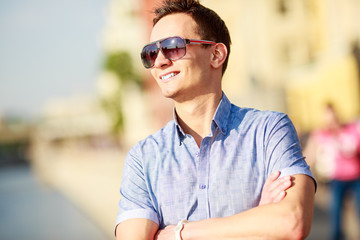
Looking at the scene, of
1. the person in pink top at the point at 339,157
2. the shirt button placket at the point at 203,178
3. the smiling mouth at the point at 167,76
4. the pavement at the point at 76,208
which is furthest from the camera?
the pavement at the point at 76,208

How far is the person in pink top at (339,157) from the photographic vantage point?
18.2ft

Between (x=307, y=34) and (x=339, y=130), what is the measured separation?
18550mm

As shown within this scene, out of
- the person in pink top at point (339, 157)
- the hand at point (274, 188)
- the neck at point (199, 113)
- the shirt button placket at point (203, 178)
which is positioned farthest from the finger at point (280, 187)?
the person in pink top at point (339, 157)

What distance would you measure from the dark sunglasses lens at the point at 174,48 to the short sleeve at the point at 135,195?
43 centimetres

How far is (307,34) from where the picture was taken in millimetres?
23344

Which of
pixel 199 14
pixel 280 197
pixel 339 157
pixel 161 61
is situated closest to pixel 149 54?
pixel 161 61

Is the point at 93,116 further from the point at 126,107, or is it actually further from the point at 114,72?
the point at 114,72

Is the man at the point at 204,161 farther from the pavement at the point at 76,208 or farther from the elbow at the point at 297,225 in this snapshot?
the pavement at the point at 76,208

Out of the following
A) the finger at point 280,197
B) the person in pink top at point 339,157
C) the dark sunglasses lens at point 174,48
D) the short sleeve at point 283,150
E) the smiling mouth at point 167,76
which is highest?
the dark sunglasses lens at point 174,48

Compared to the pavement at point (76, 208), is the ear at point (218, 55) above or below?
above

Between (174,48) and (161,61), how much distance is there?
0.09 m

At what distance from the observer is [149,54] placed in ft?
6.50

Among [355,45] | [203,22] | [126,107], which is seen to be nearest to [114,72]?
[126,107]

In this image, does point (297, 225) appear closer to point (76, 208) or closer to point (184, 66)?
point (184, 66)
